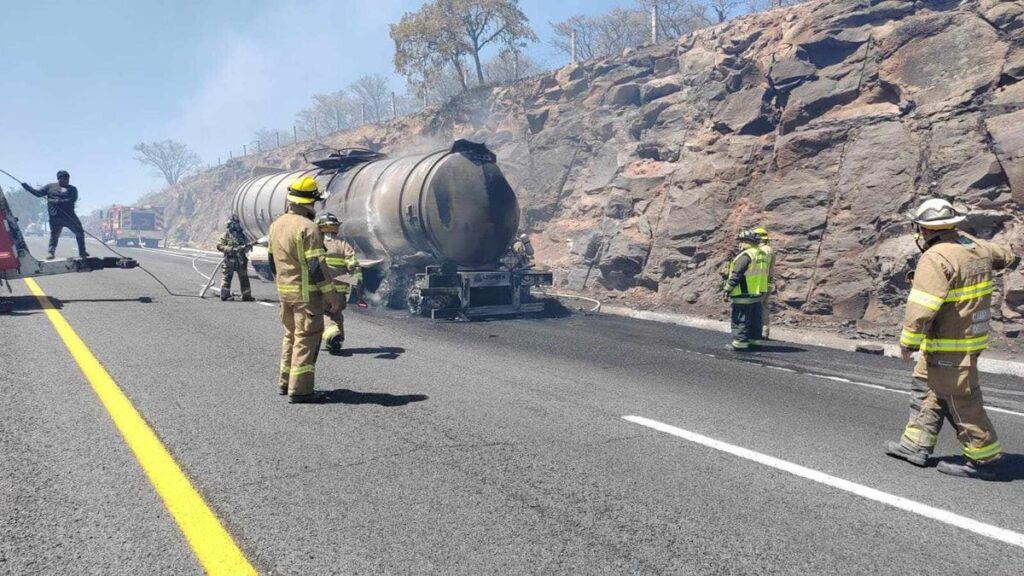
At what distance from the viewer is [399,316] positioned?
36.4ft

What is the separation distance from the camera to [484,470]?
376 centimetres

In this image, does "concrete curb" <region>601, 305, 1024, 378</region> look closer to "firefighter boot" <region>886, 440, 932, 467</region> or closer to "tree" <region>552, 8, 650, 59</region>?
"firefighter boot" <region>886, 440, 932, 467</region>

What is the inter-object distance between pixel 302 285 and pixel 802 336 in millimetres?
7797

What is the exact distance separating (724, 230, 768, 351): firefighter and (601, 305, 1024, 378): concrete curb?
5.18 ft

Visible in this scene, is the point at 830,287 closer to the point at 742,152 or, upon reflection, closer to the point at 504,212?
the point at 742,152

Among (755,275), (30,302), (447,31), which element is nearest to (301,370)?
(755,275)

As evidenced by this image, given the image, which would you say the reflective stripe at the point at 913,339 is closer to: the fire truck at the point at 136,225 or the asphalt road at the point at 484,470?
the asphalt road at the point at 484,470

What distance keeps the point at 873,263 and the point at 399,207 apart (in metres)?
8.32

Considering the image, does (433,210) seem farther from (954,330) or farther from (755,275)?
(954,330)

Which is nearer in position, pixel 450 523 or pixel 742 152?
pixel 450 523

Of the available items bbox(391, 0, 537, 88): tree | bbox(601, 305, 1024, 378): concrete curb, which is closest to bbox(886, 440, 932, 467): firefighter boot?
bbox(601, 305, 1024, 378): concrete curb

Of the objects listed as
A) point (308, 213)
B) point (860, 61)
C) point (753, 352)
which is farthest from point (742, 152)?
point (308, 213)

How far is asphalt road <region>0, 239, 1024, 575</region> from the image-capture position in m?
2.80

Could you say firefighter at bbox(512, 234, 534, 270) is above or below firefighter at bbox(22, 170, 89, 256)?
below
